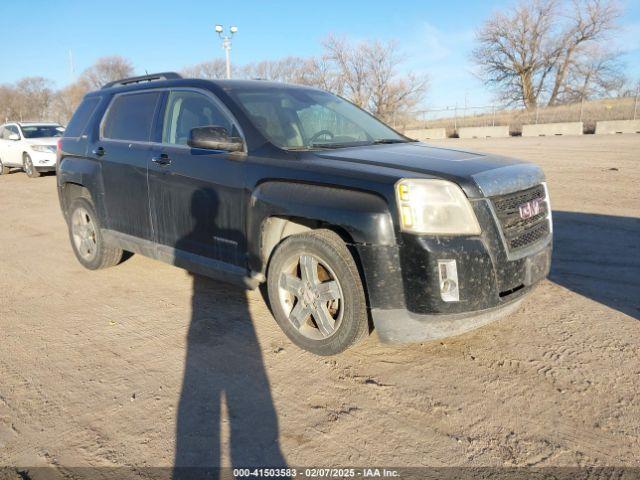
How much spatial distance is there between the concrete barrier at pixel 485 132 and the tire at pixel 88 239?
30.3 metres

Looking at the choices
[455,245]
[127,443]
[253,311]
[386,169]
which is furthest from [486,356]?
[127,443]

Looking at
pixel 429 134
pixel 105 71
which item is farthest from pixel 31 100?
pixel 429 134

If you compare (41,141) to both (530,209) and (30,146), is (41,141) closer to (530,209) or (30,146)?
(30,146)

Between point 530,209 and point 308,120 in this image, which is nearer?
point 530,209

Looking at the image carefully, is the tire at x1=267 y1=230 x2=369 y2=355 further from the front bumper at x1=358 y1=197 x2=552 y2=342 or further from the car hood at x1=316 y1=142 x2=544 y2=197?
the car hood at x1=316 y1=142 x2=544 y2=197

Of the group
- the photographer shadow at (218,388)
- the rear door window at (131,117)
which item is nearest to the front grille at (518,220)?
the photographer shadow at (218,388)

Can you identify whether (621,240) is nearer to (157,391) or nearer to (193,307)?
(193,307)

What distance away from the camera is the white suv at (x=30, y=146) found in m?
15.8

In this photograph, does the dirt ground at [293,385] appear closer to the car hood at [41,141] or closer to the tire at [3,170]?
the car hood at [41,141]

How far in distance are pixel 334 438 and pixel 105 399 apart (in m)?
1.42

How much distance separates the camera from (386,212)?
2918 mm

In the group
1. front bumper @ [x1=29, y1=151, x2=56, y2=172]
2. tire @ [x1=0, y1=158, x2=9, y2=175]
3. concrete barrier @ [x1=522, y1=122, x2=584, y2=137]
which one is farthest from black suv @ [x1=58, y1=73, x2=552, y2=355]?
concrete barrier @ [x1=522, y1=122, x2=584, y2=137]

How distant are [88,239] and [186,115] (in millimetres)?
2187

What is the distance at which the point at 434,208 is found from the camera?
2.92 meters
